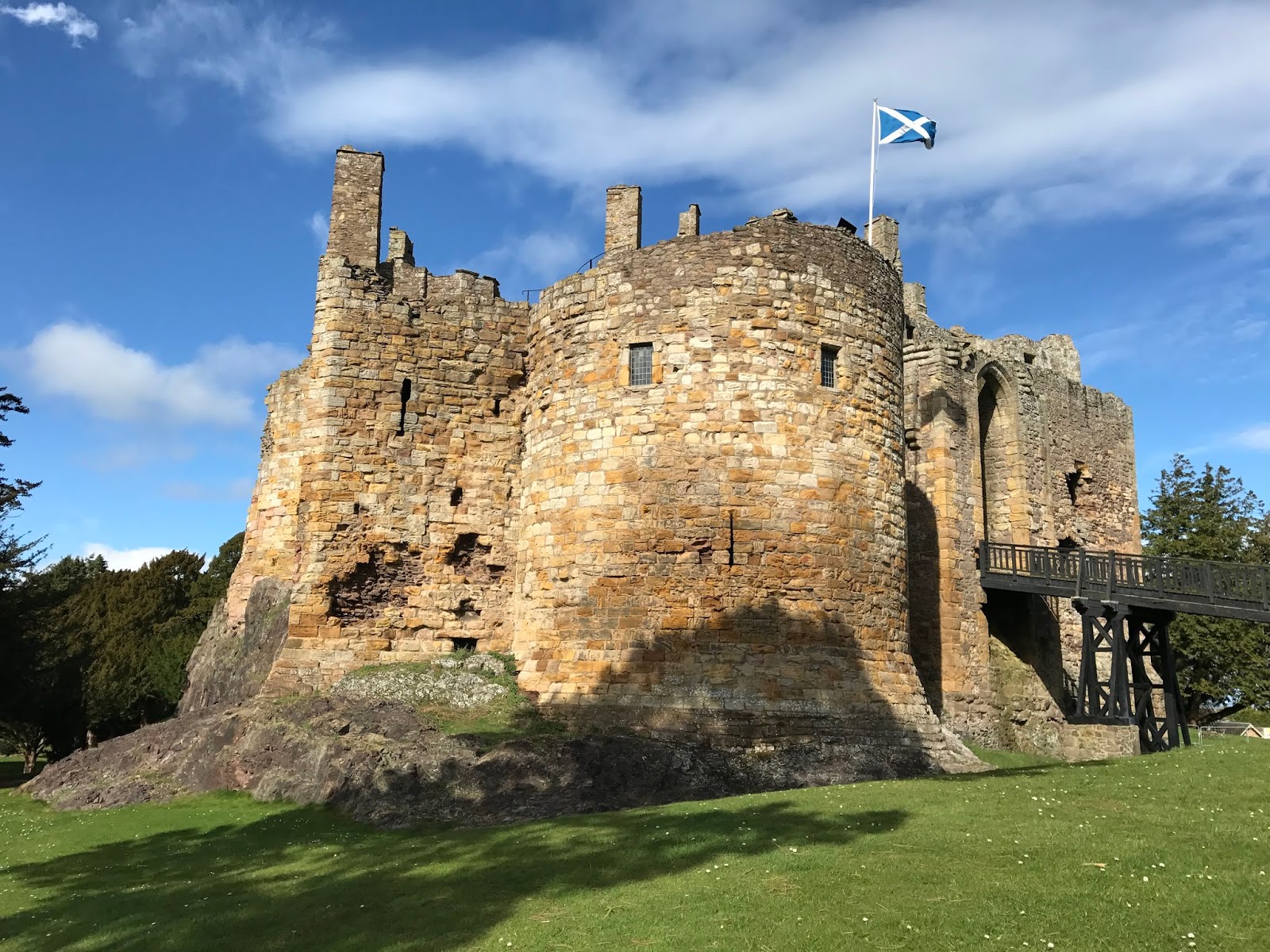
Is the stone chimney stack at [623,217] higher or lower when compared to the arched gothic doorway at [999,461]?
higher

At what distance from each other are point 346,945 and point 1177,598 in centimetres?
1687

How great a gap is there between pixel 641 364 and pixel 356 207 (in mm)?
7070

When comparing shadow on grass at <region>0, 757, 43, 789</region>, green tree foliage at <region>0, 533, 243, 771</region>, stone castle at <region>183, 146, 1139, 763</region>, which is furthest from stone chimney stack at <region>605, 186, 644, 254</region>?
shadow on grass at <region>0, 757, 43, 789</region>

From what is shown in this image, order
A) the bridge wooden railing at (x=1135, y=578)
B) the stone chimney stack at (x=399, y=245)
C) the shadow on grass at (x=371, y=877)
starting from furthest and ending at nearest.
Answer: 1. the stone chimney stack at (x=399, y=245)
2. the bridge wooden railing at (x=1135, y=578)
3. the shadow on grass at (x=371, y=877)

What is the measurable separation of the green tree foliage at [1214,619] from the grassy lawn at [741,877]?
80.9 feet

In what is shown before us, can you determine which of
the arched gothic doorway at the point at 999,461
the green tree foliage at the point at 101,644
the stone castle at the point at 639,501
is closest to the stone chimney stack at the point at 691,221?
the stone castle at the point at 639,501

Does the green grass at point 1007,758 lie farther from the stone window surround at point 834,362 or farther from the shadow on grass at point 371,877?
the shadow on grass at point 371,877

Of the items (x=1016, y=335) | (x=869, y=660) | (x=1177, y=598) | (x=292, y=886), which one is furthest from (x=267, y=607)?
(x=1016, y=335)

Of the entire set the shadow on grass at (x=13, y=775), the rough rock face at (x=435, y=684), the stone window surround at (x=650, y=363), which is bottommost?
the shadow on grass at (x=13, y=775)

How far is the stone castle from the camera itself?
14.8 meters

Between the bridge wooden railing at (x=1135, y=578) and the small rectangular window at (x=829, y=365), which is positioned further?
the bridge wooden railing at (x=1135, y=578)

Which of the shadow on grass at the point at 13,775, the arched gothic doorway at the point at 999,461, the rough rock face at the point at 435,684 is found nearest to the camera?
the rough rock face at the point at 435,684

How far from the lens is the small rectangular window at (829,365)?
16.0 m

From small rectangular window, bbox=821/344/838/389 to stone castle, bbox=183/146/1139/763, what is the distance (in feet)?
0.15
